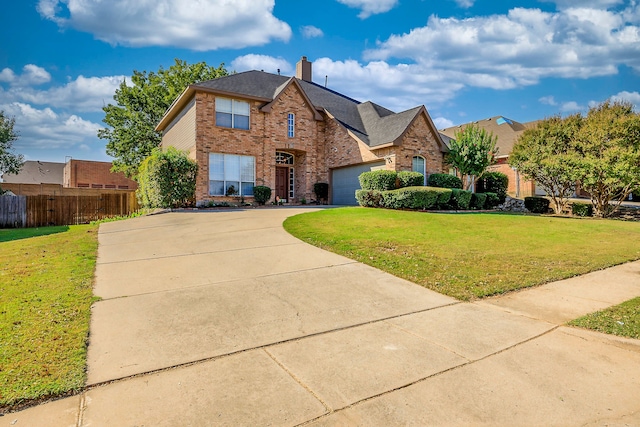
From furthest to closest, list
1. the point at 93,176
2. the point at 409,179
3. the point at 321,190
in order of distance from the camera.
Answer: the point at 93,176
the point at 321,190
the point at 409,179

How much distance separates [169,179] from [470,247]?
13666 millimetres

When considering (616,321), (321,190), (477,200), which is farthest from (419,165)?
(616,321)

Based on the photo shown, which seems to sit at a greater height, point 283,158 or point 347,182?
point 283,158

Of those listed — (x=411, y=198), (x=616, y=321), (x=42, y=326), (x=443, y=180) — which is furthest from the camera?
(x=443, y=180)

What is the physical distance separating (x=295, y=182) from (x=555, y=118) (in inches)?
593

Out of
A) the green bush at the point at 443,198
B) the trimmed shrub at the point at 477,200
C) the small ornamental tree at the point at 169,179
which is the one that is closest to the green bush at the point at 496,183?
the trimmed shrub at the point at 477,200

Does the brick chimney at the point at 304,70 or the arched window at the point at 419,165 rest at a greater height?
the brick chimney at the point at 304,70

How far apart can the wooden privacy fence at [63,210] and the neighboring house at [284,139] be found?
4.73m

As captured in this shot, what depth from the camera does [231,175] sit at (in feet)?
63.9

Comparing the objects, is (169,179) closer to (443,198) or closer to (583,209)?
(443,198)

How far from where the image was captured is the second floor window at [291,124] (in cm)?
2142

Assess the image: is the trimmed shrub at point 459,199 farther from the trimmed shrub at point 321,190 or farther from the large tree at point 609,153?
the trimmed shrub at point 321,190

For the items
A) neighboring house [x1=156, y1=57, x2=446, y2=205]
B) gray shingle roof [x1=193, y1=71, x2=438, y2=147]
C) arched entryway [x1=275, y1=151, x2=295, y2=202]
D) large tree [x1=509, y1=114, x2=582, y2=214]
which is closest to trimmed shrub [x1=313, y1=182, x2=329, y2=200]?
neighboring house [x1=156, y1=57, x2=446, y2=205]

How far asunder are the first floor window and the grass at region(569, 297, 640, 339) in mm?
17380
